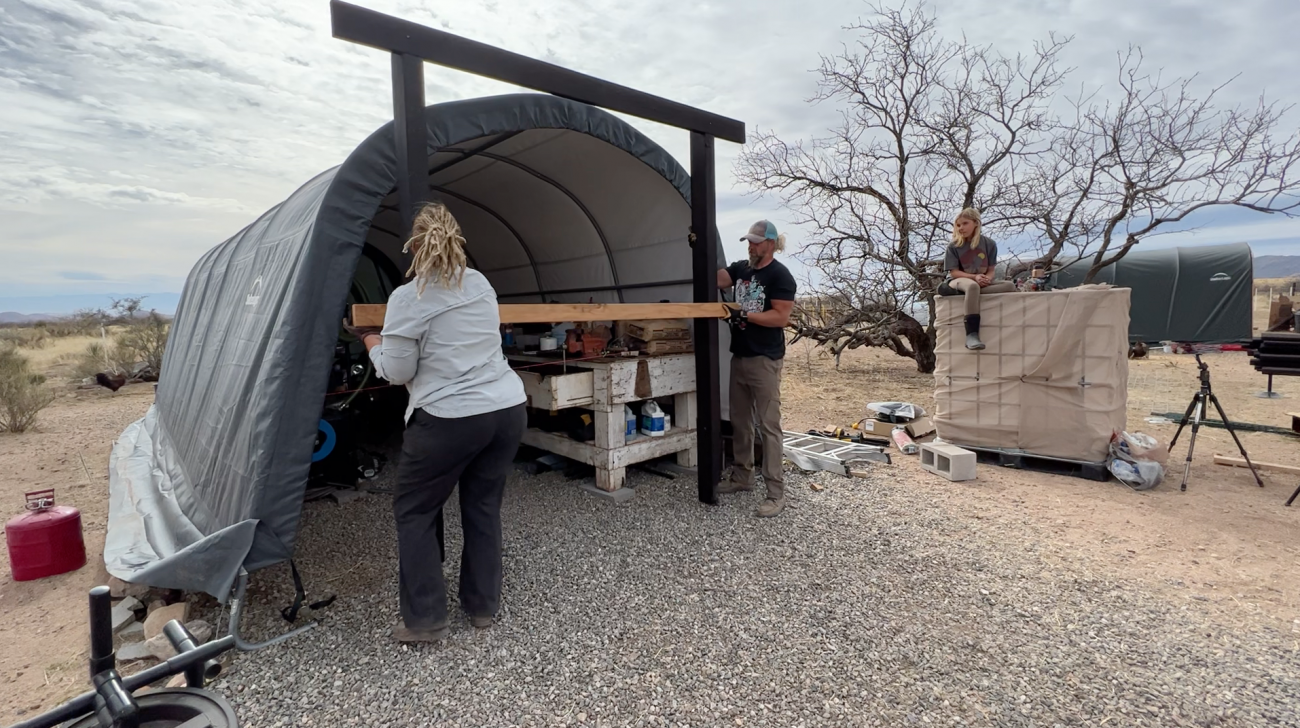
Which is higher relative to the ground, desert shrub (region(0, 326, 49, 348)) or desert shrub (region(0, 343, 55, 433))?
desert shrub (region(0, 326, 49, 348))

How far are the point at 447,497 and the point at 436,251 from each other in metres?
1.12

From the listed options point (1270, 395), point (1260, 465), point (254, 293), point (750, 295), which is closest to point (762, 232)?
point (750, 295)

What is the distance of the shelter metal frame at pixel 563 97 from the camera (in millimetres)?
3057

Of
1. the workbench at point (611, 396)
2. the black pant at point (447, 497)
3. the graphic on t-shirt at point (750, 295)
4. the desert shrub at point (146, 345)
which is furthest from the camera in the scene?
the desert shrub at point (146, 345)

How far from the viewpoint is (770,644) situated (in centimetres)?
284

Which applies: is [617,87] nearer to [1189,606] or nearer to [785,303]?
[785,303]

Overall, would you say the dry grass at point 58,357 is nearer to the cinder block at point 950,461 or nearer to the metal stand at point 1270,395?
the cinder block at point 950,461

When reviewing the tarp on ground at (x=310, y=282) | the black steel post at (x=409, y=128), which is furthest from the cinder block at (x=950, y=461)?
the black steel post at (x=409, y=128)

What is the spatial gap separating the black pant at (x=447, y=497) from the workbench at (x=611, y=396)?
187cm

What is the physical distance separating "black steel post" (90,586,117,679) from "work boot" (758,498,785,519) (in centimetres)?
379

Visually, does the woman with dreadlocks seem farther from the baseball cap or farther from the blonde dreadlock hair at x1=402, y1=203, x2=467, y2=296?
the baseball cap

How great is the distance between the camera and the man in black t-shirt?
4.52 meters

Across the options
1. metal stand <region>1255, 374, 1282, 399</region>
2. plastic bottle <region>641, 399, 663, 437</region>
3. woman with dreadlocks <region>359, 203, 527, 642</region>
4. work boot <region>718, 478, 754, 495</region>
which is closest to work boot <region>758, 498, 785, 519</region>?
work boot <region>718, 478, 754, 495</region>

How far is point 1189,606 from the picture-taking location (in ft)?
10.5
